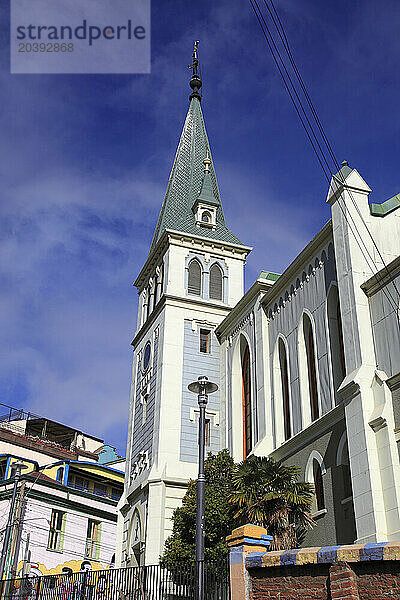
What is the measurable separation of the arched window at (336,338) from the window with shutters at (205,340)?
11148 mm

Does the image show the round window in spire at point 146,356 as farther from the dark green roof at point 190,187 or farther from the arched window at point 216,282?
the dark green roof at point 190,187

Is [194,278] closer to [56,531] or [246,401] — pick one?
[246,401]

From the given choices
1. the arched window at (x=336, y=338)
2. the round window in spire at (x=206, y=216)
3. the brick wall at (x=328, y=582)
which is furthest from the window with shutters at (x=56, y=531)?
the brick wall at (x=328, y=582)

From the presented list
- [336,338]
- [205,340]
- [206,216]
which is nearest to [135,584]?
[336,338]

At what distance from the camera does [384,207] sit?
22328 millimetres

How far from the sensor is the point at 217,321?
3409 centimetres

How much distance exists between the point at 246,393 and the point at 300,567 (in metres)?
18.8

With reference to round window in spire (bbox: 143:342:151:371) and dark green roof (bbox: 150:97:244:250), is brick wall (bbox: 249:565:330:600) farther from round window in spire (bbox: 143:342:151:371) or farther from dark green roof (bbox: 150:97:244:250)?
dark green roof (bbox: 150:97:244:250)

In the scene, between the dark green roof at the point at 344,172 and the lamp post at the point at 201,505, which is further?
the dark green roof at the point at 344,172

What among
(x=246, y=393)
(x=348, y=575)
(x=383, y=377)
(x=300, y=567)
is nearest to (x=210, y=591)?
(x=300, y=567)

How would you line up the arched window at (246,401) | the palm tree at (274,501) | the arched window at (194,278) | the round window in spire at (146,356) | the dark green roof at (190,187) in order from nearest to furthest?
the palm tree at (274,501) → the arched window at (246,401) → the round window in spire at (146,356) → the arched window at (194,278) → the dark green roof at (190,187)

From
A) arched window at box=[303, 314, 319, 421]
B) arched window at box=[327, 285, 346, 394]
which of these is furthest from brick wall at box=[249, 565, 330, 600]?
arched window at box=[303, 314, 319, 421]

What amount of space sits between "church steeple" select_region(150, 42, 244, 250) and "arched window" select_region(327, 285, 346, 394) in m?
14.6

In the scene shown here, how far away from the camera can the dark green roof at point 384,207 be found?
22.1 m
